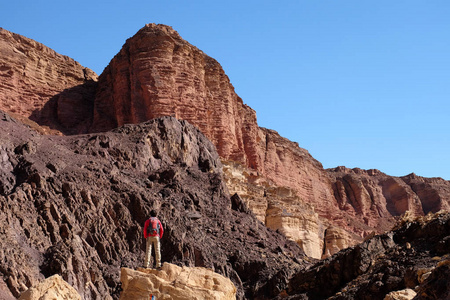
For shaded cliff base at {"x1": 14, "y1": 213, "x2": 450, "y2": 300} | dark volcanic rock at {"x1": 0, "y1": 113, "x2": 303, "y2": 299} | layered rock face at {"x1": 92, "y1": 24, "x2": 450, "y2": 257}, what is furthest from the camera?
layered rock face at {"x1": 92, "y1": 24, "x2": 450, "y2": 257}

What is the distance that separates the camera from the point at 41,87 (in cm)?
5981

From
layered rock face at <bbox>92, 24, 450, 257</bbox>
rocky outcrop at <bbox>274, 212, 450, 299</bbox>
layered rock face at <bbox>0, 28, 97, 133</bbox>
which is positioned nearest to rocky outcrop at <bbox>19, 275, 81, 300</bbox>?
rocky outcrop at <bbox>274, 212, 450, 299</bbox>

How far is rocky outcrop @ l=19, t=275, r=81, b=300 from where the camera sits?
16913mm

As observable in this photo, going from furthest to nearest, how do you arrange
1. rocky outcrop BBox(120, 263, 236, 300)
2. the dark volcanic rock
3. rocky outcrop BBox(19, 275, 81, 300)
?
the dark volcanic rock
rocky outcrop BBox(120, 263, 236, 300)
rocky outcrop BBox(19, 275, 81, 300)

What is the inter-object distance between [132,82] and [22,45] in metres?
10.5

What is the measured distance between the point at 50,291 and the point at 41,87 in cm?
4486

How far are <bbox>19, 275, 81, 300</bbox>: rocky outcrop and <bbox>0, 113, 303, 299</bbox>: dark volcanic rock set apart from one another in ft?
16.0

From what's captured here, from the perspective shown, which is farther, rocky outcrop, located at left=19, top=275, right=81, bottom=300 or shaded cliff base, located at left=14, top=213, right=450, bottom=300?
shaded cliff base, located at left=14, top=213, right=450, bottom=300

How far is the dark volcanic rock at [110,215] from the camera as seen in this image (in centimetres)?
2503

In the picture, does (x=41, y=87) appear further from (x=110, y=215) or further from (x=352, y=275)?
(x=352, y=275)

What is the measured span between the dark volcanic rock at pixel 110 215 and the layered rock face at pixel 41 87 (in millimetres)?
19498

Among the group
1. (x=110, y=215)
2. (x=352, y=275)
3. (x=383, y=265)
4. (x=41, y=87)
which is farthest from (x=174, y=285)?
(x=41, y=87)

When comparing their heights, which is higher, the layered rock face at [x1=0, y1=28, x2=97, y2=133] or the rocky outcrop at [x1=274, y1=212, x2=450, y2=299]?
the layered rock face at [x1=0, y1=28, x2=97, y2=133]

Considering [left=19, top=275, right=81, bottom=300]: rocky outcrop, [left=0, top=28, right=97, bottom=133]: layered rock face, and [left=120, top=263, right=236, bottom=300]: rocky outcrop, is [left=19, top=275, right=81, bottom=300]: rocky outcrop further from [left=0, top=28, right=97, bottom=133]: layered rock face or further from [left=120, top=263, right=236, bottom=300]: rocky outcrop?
[left=0, top=28, right=97, bottom=133]: layered rock face
